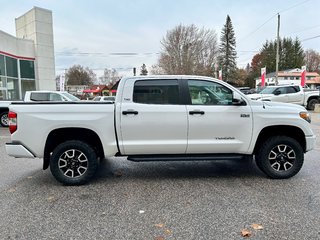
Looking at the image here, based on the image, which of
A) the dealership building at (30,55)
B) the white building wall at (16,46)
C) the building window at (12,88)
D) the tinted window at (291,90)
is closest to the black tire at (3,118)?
the building window at (12,88)

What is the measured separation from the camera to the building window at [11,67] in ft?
74.0

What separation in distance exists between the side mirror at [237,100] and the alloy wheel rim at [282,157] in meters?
1.07

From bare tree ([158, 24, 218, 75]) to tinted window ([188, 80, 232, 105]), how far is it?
3973cm

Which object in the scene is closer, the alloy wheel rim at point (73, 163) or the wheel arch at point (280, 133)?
the alloy wheel rim at point (73, 163)

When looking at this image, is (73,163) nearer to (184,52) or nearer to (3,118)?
(3,118)

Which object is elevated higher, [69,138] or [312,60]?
[312,60]

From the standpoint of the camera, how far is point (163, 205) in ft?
12.3

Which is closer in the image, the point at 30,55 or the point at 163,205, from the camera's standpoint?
the point at 163,205

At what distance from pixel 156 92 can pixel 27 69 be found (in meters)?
25.0

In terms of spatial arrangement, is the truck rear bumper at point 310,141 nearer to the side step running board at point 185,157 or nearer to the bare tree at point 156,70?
the side step running board at point 185,157

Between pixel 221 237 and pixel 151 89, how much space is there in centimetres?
265

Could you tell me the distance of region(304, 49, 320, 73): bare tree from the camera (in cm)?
9075

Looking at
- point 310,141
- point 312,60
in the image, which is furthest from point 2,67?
point 312,60

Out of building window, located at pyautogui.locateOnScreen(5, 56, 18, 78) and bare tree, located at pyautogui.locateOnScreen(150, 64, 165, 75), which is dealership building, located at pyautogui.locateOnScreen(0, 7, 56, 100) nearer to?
building window, located at pyautogui.locateOnScreen(5, 56, 18, 78)
